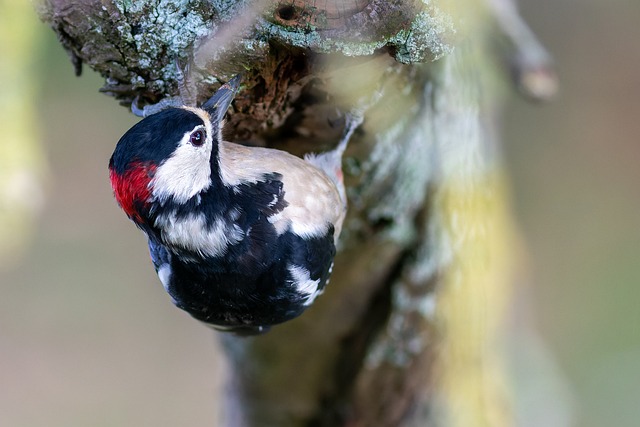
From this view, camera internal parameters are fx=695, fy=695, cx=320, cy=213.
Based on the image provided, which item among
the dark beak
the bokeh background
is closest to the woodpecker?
the dark beak

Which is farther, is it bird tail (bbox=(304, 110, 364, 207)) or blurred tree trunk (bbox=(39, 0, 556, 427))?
bird tail (bbox=(304, 110, 364, 207))

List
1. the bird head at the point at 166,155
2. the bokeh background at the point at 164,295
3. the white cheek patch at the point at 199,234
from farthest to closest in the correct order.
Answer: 1. the bokeh background at the point at 164,295
2. the white cheek patch at the point at 199,234
3. the bird head at the point at 166,155

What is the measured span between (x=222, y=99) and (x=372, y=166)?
544mm

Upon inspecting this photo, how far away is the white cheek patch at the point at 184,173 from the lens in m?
1.39

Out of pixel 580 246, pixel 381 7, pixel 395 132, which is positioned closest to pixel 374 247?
pixel 395 132

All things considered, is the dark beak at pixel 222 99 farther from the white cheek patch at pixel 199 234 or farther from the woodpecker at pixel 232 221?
the white cheek patch at pixel 199 234

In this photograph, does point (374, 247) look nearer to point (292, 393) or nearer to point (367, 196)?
point (367, 196)

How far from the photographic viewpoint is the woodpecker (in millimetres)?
1420

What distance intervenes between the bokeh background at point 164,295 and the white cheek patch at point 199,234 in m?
2.61

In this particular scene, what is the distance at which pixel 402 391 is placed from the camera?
2236 millimetres

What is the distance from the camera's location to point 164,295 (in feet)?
14.2

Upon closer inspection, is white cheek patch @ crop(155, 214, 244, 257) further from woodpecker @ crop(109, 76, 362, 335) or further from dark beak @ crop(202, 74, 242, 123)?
dark beak @ crop(202, 74, 242, 123)

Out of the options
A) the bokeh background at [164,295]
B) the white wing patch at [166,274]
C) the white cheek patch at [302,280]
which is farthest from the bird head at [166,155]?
the bokeh background at [164,295]

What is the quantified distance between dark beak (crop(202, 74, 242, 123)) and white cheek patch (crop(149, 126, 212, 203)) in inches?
1.7
